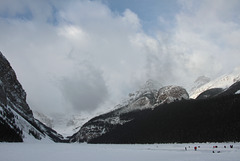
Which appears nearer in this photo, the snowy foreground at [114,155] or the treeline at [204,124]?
the snowy foreground at [114,155]

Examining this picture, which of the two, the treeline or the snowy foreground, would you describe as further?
the treeline

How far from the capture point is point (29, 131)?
179 metres

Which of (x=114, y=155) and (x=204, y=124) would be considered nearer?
(x=114, y=155)

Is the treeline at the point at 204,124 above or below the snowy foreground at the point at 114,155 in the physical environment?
above

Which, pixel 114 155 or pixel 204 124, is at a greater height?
pixel 204 124

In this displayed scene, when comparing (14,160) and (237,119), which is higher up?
(237,119)

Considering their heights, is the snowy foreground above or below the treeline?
below

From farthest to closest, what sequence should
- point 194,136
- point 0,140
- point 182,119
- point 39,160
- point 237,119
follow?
1. point 182,119
2. point 194,136
3. point 237,119
4. point 0,140
5. point 39,160

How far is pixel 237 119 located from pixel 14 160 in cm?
12367

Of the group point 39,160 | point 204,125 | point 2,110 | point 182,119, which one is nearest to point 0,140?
point 2,110

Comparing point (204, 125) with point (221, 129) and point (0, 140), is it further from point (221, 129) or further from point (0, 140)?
point (0, 140)

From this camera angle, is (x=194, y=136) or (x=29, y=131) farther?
(x=29, y=131)

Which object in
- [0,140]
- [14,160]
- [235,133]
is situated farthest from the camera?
[235,133]

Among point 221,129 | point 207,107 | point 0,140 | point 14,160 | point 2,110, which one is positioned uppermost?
point 207,107
